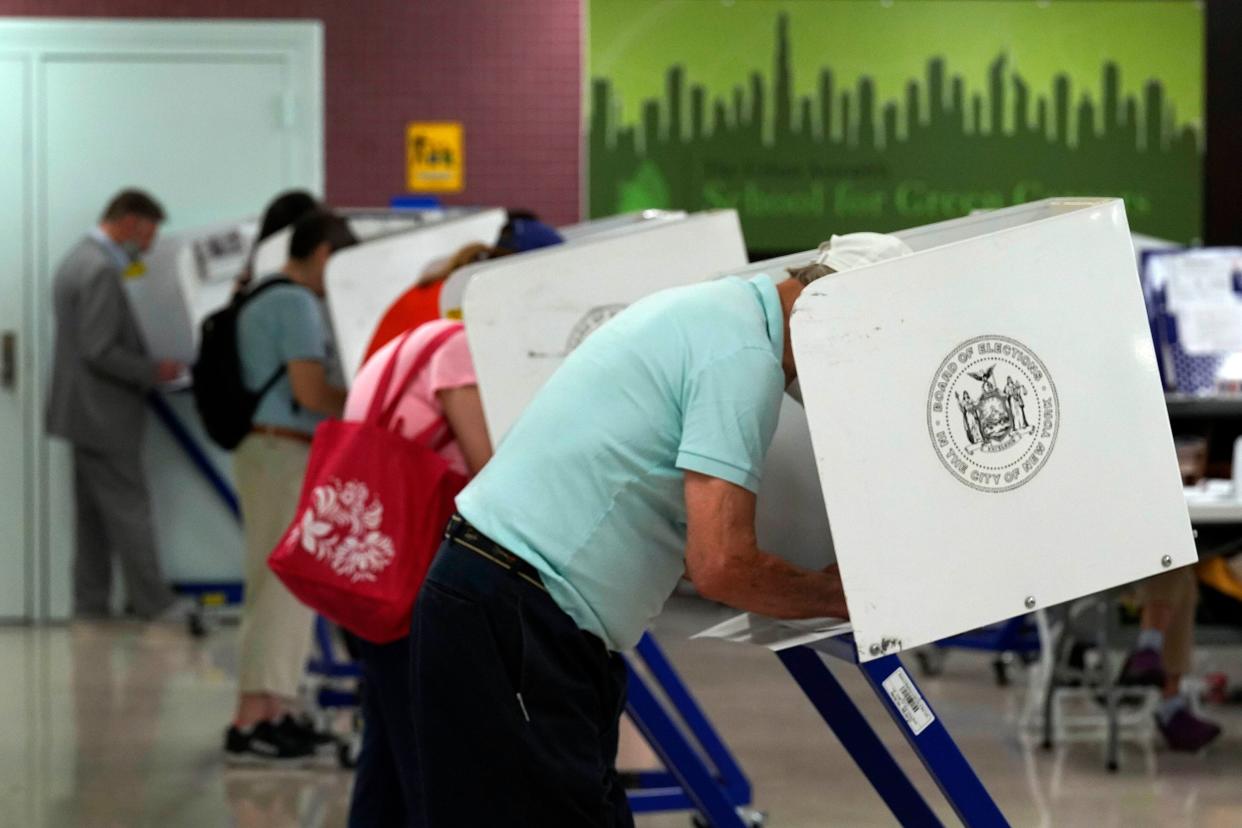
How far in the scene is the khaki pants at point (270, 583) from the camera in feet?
15.6

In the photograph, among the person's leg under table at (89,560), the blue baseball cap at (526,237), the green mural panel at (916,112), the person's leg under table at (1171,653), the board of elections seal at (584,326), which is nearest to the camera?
the board of elections seal at (584,326)

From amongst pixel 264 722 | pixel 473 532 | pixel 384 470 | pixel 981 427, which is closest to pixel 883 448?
pixel 981 427

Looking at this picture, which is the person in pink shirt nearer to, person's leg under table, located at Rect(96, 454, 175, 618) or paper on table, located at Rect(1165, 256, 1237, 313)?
paper on table, located at Rect(1165, 256, 1237, 313)

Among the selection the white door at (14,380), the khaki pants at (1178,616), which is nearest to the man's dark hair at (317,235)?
the khaki pants at (1178,616)

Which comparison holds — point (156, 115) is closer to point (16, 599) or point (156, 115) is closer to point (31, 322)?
point (31, 322)

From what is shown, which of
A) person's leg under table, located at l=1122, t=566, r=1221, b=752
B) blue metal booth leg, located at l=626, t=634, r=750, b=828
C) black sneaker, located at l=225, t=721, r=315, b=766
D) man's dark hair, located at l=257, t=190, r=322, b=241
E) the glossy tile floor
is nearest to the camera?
blue metal booth leg, located at l=626, t=634, r=750, b=828

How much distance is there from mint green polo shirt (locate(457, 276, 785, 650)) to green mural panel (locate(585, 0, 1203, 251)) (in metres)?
5.89

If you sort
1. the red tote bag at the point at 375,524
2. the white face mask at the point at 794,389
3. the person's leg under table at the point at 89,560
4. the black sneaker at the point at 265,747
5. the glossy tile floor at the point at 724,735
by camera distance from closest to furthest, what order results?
the white face mask at the point at 794,389 < the red tote bag at the point at 375,524 < the glossy tile floor at the point at 724,735 < the black sneaker at the point at 265,747 < the person's leg under table at the point at 89,560

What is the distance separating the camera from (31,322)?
25.2 feet

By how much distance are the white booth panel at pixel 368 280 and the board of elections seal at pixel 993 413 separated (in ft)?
9.27

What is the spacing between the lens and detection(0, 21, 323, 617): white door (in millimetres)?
7648

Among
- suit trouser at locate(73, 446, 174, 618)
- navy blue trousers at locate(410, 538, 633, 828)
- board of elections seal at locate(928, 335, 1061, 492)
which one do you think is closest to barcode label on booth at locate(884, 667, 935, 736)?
board of elections seal at locate(928, 335, 1061, 492)

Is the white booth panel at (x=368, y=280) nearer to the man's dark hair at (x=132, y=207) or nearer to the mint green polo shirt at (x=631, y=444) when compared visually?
the mint green polo shirt at (x=631, y=444)

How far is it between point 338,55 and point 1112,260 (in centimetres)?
621
